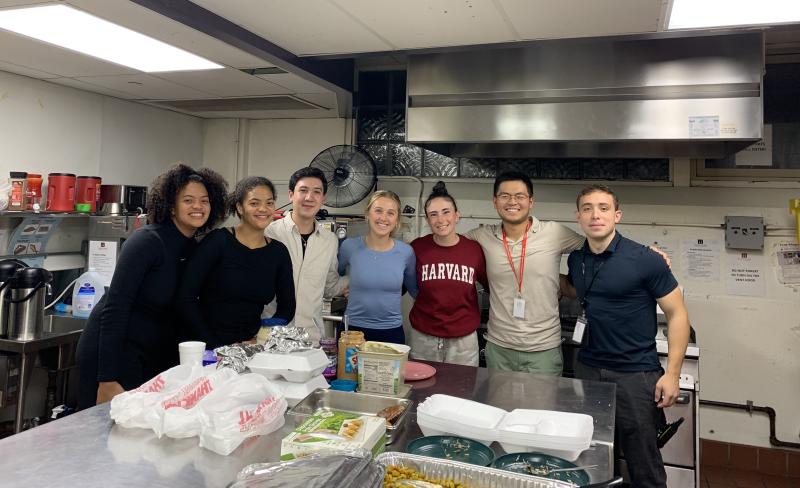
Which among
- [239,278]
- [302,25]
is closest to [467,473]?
[239,278]

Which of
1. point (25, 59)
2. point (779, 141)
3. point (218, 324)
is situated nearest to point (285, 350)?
point (218, 324)

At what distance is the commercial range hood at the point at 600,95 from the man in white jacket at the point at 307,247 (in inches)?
32.8

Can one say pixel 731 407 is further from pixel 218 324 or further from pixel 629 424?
pixel 218 324

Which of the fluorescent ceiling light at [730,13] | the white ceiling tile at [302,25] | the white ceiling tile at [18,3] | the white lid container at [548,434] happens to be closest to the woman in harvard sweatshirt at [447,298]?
the white ceiling tile at [302,25]

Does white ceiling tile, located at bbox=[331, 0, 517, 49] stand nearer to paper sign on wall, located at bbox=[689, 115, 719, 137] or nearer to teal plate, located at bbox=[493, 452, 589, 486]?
paper sign on wall, located at bbox=[689, 115, 719, 137]

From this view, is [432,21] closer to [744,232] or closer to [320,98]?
[320,98]

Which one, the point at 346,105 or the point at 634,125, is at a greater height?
the point at 346,105

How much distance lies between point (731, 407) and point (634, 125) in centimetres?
208

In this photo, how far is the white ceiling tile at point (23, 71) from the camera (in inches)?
119

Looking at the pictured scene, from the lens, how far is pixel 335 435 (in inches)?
48.6

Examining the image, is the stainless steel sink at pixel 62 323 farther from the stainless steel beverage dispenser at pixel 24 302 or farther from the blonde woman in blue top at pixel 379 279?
the blonde woman in blue top at pixel 379 279

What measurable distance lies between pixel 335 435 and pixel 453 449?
291 millimetres

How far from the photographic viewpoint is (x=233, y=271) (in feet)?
7.28

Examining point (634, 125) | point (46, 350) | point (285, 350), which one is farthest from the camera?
point (46, 350)
